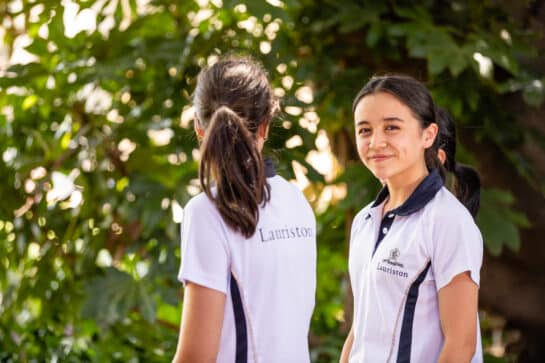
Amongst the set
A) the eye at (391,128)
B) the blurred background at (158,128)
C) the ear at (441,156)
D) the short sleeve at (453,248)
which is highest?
the eye at (391,128)

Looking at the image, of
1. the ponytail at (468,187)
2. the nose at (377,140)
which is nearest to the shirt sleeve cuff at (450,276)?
the nose at (377,140)

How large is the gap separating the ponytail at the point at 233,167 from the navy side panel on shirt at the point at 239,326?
0.28 ft

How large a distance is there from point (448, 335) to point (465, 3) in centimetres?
162

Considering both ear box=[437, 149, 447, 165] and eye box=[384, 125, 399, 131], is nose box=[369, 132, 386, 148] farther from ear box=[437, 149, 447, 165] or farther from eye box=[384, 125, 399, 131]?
ear box=[437, 149, 447, 165]

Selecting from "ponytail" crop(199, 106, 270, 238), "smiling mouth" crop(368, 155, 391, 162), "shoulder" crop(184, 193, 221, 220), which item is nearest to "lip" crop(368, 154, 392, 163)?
"smiling mouth" crop(368, 155, 391, 162)

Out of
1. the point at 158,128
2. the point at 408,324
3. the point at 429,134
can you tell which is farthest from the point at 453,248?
the point at 158,128

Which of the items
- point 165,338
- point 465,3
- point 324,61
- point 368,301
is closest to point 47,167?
point 165,338

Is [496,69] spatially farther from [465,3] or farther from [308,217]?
[308,217]

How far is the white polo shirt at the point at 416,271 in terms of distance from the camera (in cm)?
141

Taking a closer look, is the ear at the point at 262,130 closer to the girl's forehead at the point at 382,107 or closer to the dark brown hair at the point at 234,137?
the dark brown hair at the point at 234,137

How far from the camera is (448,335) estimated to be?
54.9 inches

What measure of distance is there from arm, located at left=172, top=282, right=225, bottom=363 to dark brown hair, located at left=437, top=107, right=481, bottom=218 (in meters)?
0.58

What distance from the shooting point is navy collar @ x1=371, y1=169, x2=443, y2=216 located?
149 centimetres

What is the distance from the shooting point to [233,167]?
1391 mm
